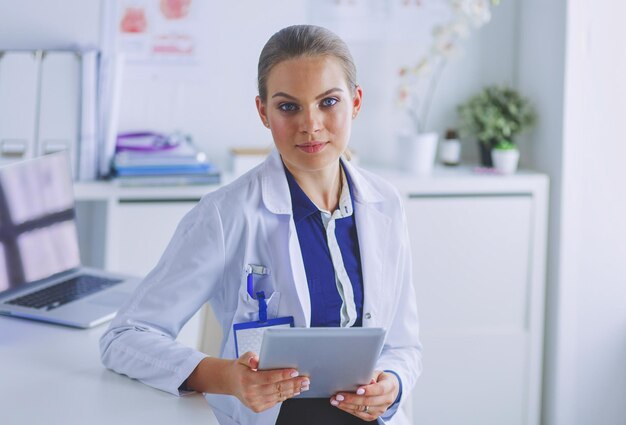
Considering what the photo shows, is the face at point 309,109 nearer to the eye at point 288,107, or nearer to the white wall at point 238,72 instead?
the eye at point 288,107

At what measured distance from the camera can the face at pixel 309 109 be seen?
152cm

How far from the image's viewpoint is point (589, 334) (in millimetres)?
2963

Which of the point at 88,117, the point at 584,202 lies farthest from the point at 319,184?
the point at 584,202

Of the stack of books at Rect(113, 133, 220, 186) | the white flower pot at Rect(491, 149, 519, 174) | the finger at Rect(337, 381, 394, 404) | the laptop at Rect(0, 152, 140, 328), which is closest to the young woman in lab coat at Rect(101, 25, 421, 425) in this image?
the finger at Rect(337, 381, 394, 404)

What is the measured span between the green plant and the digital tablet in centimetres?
180

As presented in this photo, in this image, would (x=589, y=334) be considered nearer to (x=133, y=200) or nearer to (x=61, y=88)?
(x=133, y=200)

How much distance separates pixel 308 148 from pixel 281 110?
0.27ft

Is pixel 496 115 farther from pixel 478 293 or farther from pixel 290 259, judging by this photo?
pixel 290 259

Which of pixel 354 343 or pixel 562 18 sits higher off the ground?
pixel 562 18

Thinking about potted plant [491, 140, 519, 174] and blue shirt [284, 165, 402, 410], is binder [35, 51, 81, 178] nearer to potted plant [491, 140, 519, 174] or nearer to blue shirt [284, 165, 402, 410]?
blue shirt [284, 165, 402, 410]

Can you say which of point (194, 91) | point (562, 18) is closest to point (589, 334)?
point (562, 18)

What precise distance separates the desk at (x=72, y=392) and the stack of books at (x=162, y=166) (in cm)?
104

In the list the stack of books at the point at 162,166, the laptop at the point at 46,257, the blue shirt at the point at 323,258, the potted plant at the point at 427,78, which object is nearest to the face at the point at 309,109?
the blue shirt at the point at 323,258

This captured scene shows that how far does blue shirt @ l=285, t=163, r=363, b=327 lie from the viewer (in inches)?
62.5
